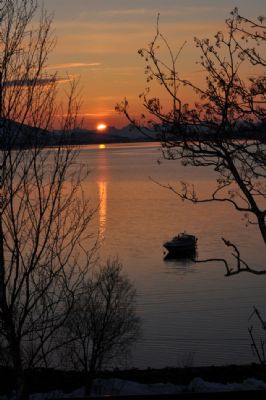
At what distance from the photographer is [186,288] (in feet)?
159

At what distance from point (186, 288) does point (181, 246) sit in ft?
49.4

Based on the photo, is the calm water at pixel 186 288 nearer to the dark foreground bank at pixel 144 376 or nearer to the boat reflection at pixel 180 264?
the boat reflection at pixel 180 264

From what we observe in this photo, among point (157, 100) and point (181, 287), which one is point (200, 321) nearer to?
point (181, 287)

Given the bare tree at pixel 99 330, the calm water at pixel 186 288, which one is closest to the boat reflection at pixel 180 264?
the calm water at pixel 186 288

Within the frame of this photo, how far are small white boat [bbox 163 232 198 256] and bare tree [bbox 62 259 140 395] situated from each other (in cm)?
2726

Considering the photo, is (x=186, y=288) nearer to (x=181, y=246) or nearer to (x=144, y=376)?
(x=181, y=246)

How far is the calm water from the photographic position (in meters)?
35.5

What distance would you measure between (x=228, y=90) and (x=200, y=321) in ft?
107

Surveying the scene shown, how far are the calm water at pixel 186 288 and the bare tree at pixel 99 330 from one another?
1.67 m

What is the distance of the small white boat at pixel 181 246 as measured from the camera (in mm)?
63344

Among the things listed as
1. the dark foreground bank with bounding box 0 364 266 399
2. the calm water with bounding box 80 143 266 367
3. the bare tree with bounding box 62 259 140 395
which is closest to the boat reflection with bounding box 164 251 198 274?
the calm water with bounding box 80 143 266 367

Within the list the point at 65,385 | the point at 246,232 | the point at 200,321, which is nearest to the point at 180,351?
the point at 200,321

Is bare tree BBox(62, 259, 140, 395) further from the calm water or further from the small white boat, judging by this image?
the small white boat

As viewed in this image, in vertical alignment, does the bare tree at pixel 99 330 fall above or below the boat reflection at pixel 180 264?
below
